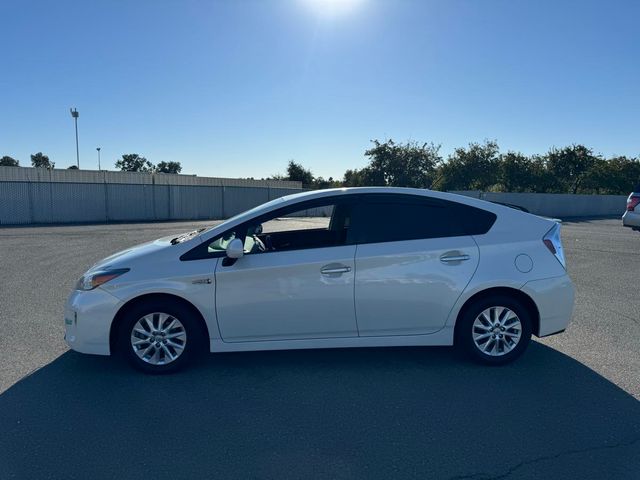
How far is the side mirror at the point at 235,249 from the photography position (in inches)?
157

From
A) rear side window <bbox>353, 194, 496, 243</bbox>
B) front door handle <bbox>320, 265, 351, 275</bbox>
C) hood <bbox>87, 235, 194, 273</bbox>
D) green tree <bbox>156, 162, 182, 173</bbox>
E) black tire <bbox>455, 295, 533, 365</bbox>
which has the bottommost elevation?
black tire <bbox>455, 295, 533, 365</bbox>

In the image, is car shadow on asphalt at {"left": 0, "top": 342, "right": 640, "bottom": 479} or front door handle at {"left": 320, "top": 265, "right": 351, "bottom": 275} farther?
Result: front door handle at {"left": 320, "top": 265, "right": 351, "bottom": 275}

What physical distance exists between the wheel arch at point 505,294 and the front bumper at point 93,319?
3.09m

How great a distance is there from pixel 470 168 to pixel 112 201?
2881 cm

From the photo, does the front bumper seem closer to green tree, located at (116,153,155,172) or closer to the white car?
the white car

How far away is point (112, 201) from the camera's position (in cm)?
2572

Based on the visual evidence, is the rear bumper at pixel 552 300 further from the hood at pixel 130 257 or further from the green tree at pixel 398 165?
the green tree at pixel 398 165

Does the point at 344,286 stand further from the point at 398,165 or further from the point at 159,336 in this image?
the point at 398,165

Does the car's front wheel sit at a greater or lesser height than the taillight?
lesser

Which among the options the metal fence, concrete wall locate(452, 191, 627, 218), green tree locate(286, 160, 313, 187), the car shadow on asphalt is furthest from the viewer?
green tree locate(286, 160, 313, 187)

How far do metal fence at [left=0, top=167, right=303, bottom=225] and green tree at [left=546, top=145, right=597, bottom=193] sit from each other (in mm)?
25475

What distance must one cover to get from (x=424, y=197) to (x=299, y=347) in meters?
1.86

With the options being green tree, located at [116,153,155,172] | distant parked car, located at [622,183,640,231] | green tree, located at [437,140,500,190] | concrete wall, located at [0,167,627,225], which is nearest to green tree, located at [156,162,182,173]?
green tree, located at [116,153,155,172]

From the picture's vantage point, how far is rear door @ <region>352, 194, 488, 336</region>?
13.8 ft
